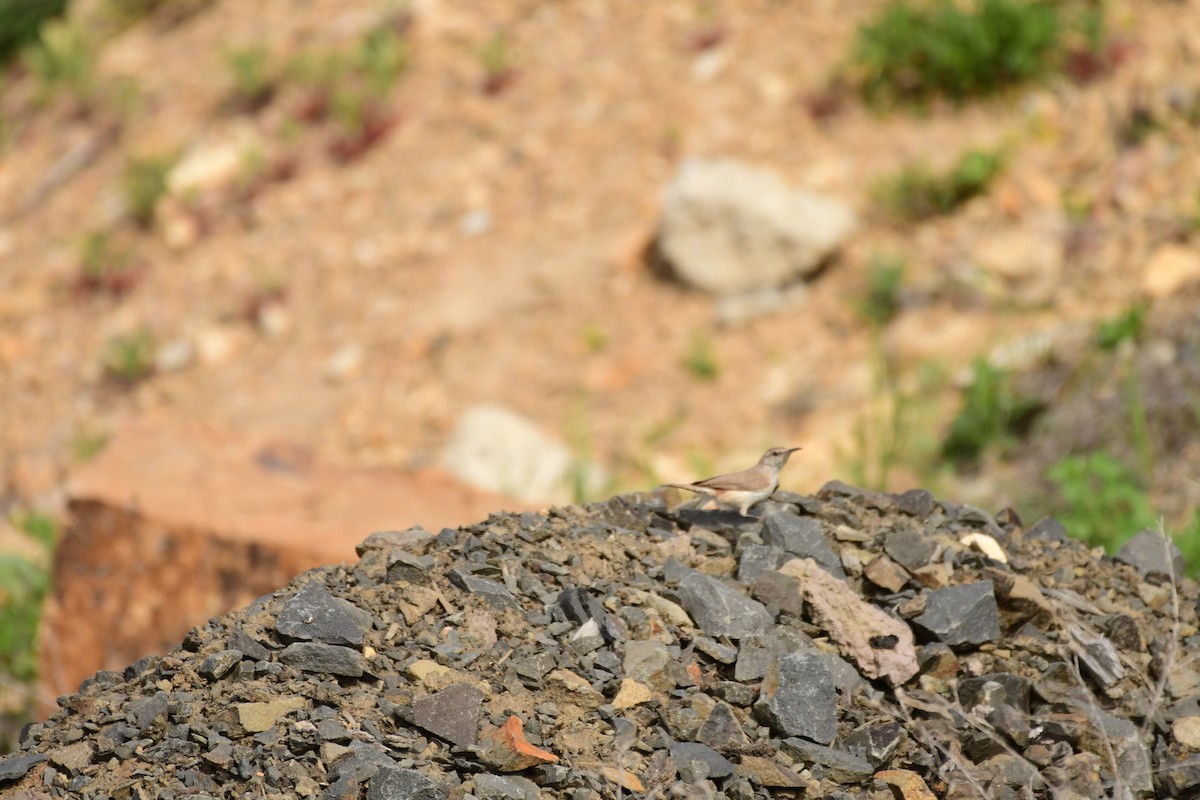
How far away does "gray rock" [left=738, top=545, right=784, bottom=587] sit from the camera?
2.74 meters

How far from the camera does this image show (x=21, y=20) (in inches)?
417

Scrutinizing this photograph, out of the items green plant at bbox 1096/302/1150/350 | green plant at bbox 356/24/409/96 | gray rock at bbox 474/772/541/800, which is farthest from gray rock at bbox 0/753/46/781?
green plant at bbox 356/24/409/96

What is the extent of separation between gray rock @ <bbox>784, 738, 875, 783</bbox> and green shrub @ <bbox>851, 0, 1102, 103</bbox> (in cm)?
575

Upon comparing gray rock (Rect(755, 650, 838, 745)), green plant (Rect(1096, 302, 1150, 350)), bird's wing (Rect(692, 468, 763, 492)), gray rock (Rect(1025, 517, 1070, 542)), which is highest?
bird's wing (Rect(692, 468, 763, 492))

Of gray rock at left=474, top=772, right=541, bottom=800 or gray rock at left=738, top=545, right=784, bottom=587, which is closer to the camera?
Result: gray rock at left=474, top=772, right=541, bottom=800

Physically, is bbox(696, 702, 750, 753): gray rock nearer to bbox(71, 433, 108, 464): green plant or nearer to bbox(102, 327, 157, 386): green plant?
bbox(71, 433, 108, 464): green plant

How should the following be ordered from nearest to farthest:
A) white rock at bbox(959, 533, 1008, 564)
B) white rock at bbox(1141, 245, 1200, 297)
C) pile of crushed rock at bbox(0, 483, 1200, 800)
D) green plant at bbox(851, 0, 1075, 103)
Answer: pile of crushed rock at bbox(0, 483, 1200, 800)
white rock at bbox(959, 533, 1008, 564)
white rock at bbox(1141, 245, 1200, 297)
green plant at bbox(851, 0, 1075, 103)

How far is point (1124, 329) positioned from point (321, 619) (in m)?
4.14

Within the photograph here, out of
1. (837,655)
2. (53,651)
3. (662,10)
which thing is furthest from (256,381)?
(837,655)

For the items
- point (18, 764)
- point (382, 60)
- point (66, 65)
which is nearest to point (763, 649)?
point (18, 764)

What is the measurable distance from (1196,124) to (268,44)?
21.6 ft

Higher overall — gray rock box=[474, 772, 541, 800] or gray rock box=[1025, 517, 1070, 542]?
gray rock box=[474, 772, 541, 800]

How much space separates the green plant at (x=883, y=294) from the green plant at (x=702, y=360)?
85 centimetres

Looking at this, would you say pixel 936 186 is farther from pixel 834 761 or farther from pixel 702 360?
pixel 834 761
